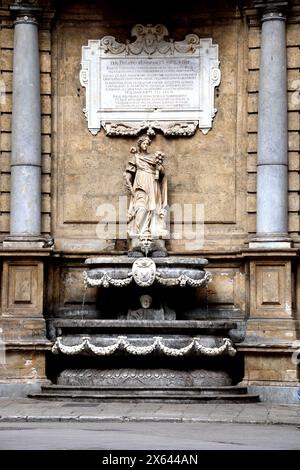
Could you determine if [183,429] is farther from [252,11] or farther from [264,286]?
[252,11]

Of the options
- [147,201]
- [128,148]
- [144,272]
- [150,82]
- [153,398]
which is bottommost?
[153,398]

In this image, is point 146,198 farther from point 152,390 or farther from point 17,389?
point 17,389

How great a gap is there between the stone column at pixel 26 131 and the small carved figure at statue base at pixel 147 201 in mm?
1647

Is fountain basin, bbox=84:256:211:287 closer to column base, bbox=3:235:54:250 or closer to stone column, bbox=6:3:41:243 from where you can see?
column base, bbox=3:235:54:250

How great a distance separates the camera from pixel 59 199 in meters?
26.0

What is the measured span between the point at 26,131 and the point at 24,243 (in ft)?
6.47

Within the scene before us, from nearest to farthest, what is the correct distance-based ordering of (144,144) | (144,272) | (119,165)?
(144,272)
(144,144)
(119,165)

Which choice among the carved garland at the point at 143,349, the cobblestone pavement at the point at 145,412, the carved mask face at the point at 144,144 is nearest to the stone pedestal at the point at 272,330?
the cobblestone pavement at the point at 145,412

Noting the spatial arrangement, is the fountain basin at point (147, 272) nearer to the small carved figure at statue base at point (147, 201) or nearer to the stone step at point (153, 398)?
the small carved figure at statue base at point (147, 201)

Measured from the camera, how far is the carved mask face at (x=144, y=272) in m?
24.3

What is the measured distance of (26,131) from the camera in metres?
25.3

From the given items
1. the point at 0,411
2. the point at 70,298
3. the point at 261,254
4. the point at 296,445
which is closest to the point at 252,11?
the point at 261,254

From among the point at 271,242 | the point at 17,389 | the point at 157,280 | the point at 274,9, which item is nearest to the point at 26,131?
the point at 157,280

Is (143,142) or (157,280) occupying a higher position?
(143,142)
